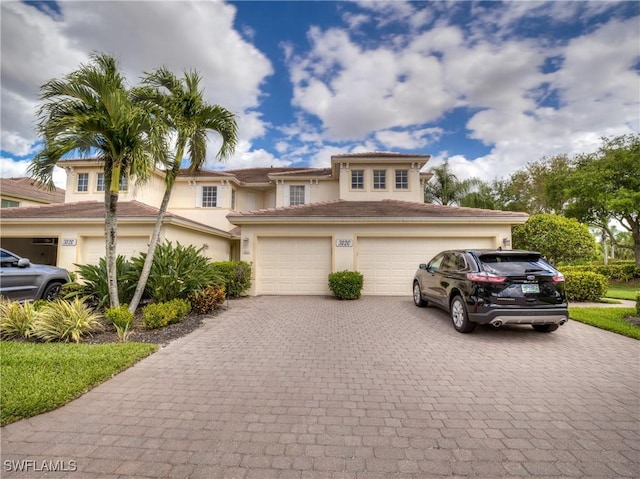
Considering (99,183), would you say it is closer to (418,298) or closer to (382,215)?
(382,215)

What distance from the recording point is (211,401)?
3.39m

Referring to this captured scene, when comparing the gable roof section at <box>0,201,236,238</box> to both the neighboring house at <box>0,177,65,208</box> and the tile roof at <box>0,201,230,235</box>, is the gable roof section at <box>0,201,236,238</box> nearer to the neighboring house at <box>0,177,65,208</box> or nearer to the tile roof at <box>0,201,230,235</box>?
the tile roof at <box>0,201,230,235</box>

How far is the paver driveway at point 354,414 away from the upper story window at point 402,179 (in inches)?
439

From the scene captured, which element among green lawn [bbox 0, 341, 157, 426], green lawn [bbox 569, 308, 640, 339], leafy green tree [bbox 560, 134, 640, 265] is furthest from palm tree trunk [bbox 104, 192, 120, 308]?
leafy green tree [bbox 560, 134, 640, 265]

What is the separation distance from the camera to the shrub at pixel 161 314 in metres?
6.46

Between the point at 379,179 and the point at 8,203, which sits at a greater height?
the point at 379,179

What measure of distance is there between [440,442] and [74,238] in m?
15.0

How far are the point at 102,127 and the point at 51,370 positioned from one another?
479 cm

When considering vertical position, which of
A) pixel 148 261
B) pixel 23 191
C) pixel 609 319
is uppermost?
pixel 23 191

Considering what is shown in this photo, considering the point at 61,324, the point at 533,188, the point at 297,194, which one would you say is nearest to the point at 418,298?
the point at 61,324

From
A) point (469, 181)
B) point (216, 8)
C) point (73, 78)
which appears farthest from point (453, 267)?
point (469, 181)

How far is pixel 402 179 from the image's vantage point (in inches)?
617

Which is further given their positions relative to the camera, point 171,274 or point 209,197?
point 209,197

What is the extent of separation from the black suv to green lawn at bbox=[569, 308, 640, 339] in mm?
1566
